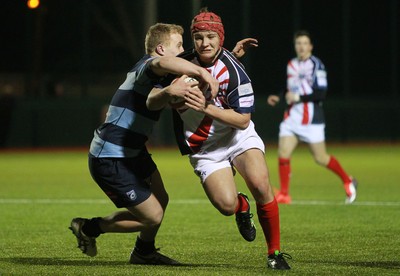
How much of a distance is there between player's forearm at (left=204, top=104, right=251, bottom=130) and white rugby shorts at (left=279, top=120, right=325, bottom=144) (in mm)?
5599

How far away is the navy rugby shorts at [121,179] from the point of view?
7016 mm

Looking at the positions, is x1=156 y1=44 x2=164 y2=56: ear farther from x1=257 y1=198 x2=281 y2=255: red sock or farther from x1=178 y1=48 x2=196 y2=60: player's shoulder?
x1=257 y1=198 x2=281 y2=255: red sock

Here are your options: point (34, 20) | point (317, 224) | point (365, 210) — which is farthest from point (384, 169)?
point (34, 20)

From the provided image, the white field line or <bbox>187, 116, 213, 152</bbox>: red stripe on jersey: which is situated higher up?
<bbox>187, 116, 213, 152</bbox>: red stripe on jersey

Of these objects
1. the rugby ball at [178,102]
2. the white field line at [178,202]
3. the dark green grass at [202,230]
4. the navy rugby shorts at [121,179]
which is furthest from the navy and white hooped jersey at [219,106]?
the white field line at [178,202]

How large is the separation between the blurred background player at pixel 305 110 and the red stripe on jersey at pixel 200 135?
5165 millimetres

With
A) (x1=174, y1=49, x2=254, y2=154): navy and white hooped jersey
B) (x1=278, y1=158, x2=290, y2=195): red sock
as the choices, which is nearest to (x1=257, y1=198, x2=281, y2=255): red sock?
(x1=174, y1=49, x2=254, y2=154): navy and white hooped jersey

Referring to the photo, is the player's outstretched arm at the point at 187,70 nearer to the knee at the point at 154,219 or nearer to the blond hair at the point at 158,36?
the blond hair at the point at 158,36

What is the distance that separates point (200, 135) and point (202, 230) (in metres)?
2.51

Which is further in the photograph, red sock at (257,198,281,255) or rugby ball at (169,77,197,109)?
red sock at (257,198,281,255)

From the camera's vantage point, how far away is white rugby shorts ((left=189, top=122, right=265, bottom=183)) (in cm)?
720

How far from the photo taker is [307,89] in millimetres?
12562

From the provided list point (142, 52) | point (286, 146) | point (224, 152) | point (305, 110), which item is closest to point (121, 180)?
point (224, 152)

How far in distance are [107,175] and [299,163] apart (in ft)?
42.3
